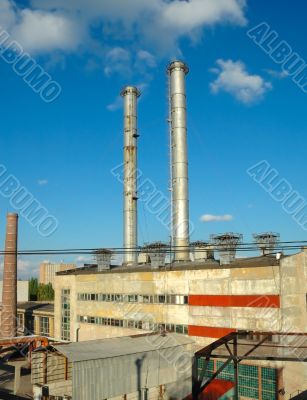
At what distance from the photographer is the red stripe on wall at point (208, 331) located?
27.7 meters

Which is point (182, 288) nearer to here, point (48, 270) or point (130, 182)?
point (130, 182)

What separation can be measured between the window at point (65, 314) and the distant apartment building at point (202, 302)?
0.25 metres

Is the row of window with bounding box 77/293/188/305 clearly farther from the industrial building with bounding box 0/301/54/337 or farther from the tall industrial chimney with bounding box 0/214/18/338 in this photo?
the tall industrial chimney with bounding box 0/214/18/338

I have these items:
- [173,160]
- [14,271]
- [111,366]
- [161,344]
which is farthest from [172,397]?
[14,271]

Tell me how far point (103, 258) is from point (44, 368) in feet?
54.0

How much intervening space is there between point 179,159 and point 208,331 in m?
17.6

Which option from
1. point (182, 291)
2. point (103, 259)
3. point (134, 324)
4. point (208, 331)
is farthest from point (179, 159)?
point (208, 331)

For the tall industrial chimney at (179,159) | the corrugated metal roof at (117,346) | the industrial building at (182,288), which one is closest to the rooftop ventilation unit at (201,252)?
the industrial building at (182,288)

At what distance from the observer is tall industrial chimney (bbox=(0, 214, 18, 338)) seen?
4466cm

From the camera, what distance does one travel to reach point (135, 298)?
112ft

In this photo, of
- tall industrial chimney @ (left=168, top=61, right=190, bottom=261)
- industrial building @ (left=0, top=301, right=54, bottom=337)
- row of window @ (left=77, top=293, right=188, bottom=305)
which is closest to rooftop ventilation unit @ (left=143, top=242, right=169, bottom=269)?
row of window @ (left=77, top=293, right=188, bottom=305)

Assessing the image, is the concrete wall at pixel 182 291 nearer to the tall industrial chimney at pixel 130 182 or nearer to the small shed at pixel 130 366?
the small shed at pixel 130 366

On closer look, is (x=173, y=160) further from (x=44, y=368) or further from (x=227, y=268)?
(x=44, y=368)

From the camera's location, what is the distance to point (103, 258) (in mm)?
38656
